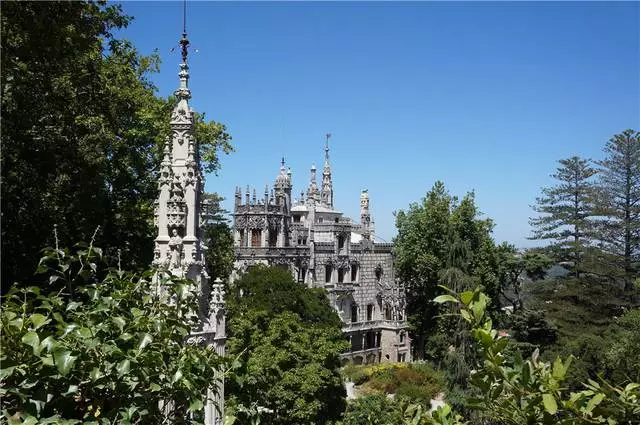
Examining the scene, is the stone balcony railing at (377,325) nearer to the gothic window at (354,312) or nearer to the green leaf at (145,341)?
the gothic window at (354,312)

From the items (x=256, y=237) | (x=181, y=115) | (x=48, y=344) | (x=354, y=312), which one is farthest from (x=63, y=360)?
(x=354, y=312)

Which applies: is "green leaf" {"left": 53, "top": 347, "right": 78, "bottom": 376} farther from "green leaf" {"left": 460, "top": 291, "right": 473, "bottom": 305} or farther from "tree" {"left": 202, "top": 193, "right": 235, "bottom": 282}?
"tree" {"left": 202, "top": 193, "right": 235, "bottom": 282}

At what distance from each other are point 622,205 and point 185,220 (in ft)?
100

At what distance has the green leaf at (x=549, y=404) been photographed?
113 inches

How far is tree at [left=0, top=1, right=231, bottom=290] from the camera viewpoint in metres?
11.9

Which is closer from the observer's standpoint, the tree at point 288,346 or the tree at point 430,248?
the tree at point 288,346

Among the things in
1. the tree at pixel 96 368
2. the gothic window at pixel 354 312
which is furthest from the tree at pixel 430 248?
the tree at pixel 96 368

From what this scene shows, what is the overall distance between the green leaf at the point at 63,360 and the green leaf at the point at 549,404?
2.54 m

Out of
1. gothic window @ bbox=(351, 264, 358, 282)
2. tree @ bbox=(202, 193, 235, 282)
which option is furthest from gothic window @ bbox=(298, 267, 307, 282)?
tree @ bbox=(202, 193, 235, 282)

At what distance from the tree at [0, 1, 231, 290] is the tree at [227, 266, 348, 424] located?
5379 millimetres

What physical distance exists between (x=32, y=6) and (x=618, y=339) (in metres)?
26.2

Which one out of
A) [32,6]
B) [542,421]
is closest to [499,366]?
[542,421]

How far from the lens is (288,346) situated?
21.4 metres

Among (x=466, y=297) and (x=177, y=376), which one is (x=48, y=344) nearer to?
(x=177, y=376)
